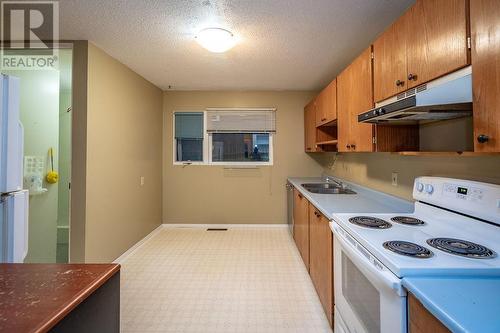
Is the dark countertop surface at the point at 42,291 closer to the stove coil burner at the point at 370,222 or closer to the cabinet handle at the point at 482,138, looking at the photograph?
the stove coil burner at the point at 370,222

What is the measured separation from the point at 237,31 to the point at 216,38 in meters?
0.21

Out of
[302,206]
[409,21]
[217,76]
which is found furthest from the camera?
[217,76]

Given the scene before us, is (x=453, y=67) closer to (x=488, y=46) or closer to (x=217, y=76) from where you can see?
(x=488, y=46)

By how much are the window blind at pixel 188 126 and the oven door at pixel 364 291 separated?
3.31 metres

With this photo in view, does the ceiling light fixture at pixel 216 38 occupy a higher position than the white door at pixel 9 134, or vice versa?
the ceiling light fixture at pixel 216 38

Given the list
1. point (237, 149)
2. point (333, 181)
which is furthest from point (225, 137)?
point (333, 181)

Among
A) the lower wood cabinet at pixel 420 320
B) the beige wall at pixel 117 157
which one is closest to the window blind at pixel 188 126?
the beige wall at pixel 117 157

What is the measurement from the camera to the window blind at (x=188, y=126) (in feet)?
14.1

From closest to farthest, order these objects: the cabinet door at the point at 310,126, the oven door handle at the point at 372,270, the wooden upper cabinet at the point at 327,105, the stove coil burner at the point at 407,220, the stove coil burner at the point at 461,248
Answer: the oven door handle at the point at 372,270, the stove coil burner at the point at 461,248, the stove coil burner at the point at 407,220, the wooden upper cabinet at the point at 327,105, the cabinet door at the point at 310,126

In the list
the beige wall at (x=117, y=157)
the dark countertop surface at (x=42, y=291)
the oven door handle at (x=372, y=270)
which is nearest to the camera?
the dark countertop surface at (x=42, y=291)

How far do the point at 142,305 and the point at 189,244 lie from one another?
1439 millimetres

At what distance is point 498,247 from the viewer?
3.45ft

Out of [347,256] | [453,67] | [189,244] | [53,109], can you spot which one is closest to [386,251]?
[347,256]

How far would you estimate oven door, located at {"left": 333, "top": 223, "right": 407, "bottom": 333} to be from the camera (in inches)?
34.6
